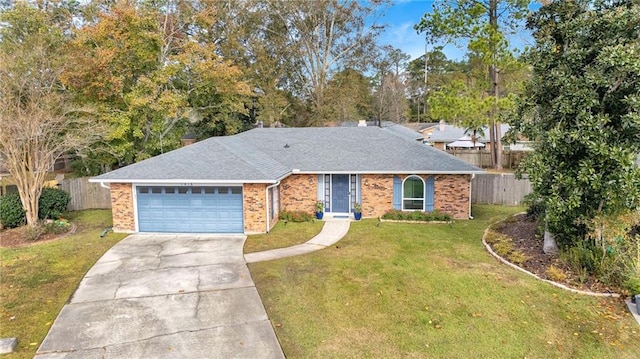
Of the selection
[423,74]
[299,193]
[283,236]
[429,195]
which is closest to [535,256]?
[429,195]

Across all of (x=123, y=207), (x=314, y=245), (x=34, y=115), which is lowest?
(x=314, y=245)

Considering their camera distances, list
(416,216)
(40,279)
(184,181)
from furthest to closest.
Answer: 1. (416,216)
2. (184,181)
3. (40,279)

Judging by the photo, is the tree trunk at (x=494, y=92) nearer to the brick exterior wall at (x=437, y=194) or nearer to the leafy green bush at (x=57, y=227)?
the brick exterior wall at (x=437, y=194)

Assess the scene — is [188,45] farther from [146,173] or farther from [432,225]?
[432,225]

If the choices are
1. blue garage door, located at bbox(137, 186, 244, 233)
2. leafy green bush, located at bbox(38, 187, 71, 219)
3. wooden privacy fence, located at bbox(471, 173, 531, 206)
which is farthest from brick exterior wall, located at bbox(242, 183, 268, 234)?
wooden privacy fence, located at bbox(471, 173, 531, 206)

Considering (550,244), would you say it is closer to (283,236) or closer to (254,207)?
(283,236)

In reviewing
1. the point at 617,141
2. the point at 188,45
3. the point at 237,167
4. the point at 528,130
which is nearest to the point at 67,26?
the point at 188,45

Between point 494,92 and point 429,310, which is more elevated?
point 494,92
